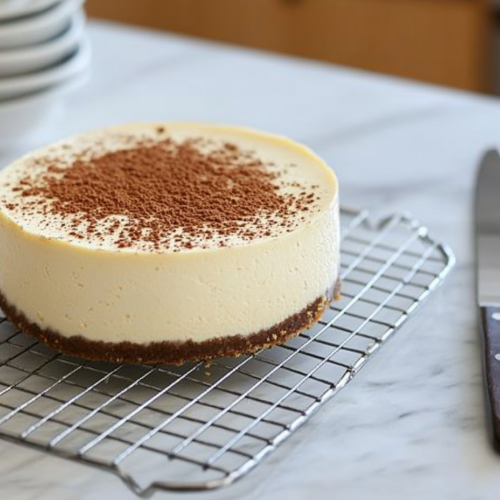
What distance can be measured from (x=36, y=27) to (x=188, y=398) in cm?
75

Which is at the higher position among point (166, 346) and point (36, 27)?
point (36, 27)

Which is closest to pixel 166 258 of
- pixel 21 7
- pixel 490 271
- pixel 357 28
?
pixel 490 271

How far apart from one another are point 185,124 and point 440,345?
0.46 metres

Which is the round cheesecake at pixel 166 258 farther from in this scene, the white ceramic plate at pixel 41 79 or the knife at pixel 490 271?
the white ceramic plate at pixel 41 79

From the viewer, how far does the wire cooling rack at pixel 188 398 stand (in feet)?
3.19

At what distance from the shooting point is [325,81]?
200 cm

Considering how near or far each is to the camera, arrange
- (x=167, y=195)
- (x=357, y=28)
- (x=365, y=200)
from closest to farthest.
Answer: (x=167, y=195) → (x=365, y=200) → (x=357, y=28)

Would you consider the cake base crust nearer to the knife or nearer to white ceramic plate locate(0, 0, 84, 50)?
the knife

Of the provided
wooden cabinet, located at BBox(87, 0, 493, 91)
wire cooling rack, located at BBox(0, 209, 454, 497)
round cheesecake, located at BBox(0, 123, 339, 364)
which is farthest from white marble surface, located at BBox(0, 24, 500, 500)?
wooden cabinet, located at BBox(87, 0, 493, 91)

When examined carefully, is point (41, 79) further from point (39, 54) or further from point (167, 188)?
point (167, 188)

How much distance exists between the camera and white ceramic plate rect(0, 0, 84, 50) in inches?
62.2

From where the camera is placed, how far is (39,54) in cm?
160

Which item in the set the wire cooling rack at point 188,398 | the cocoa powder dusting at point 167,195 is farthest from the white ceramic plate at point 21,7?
the wire cooling rack at point 188,398

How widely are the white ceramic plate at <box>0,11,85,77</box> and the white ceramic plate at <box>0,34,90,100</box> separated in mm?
10
